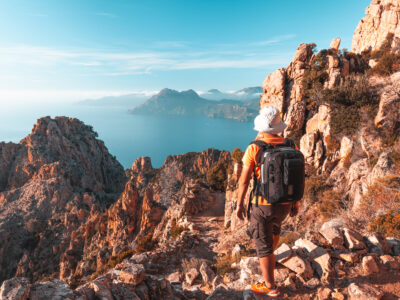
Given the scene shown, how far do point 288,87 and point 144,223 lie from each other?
17.8m

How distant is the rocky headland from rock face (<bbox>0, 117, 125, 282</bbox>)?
0.35 meters

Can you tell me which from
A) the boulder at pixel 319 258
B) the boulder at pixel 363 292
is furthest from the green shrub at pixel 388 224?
the boulder at pixel 363 292

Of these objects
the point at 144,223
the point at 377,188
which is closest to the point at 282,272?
the point at 377,188

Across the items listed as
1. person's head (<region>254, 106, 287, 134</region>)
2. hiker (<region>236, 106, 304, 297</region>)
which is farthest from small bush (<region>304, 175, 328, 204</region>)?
person's head (<region>254, 106, 287, 134</region>)

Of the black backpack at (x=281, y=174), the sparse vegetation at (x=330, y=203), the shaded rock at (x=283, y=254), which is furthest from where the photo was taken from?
the sparse vegetation at (x=330, y=203)

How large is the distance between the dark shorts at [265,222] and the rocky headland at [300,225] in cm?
87

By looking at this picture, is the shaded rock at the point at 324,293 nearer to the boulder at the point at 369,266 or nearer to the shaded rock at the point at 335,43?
the boulder at the point at 369,266

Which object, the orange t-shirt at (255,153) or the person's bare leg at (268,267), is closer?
the orange t-shirt at (255,153)

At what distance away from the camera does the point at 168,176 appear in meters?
43.6

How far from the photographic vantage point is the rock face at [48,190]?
1276 inches

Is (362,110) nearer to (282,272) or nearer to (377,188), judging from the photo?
(377,188)

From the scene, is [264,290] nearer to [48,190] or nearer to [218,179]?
[218,179]

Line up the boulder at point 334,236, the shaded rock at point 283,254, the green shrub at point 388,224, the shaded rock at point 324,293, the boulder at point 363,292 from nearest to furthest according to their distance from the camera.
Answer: the boulder at point 363,292 < the shaded rock at point 324,293 < the shaded rock at point 283,254 < the boulder at point 334,236 < the green shrub at point 388,224

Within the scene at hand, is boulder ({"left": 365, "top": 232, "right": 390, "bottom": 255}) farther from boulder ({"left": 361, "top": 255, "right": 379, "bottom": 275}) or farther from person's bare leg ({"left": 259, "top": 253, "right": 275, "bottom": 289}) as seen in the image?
person's bare leg ({"left": 259, "top": 253, "right": 275, "bottom": 289})
